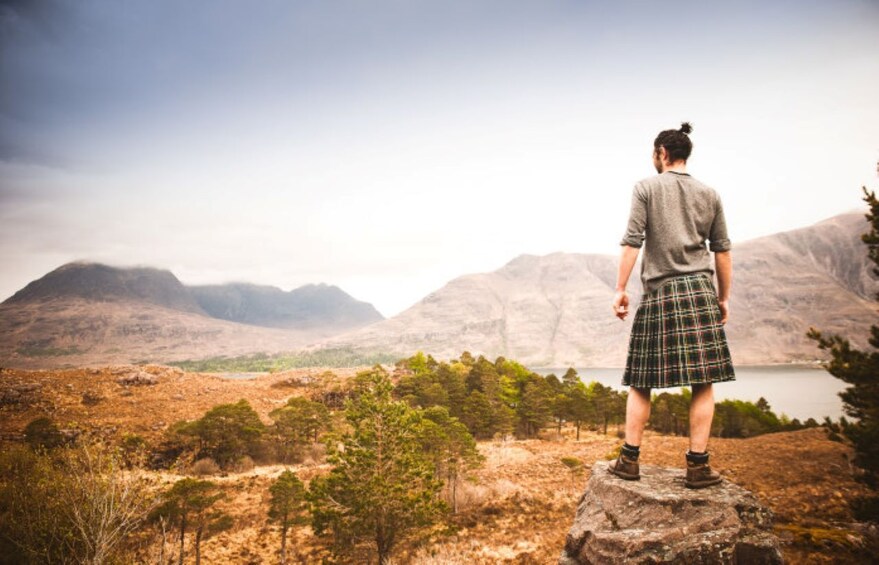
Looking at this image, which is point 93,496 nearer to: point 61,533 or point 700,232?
point 61,533

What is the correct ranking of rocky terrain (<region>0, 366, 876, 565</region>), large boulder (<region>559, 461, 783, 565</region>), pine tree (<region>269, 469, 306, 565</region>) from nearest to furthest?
large boulder (<region>559, 461, 783, 565</region>), rocky terrain (<region>0, 366, 876, 565</region>), pine tree (<region>269, 469, 306, 565</region>)

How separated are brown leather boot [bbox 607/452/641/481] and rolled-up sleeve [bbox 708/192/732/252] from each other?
2.45 metres

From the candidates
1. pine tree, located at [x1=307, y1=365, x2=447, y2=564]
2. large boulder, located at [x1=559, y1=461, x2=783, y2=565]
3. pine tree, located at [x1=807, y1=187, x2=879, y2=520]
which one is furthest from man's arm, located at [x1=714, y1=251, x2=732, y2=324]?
pine tree, located at [x1=307, y1=365, x2=447, y2=564]

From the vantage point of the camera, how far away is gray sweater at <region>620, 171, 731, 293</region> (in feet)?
12.5

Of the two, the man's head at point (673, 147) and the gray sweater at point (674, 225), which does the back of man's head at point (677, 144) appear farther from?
the gray sweater at point (674, 225)

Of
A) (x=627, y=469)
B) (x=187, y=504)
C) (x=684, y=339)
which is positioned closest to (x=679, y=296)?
(x=684, y=339)

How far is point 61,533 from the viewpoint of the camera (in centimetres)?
1368

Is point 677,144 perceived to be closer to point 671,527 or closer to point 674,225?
point 674,225

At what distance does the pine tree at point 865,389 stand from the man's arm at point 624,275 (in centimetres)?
1027

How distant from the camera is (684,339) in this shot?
3727mm

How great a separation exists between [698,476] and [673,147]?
3473 millimetres

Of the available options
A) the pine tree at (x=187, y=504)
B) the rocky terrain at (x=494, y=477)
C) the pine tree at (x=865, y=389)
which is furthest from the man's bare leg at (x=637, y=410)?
the pine tree at (x=187, y=504)

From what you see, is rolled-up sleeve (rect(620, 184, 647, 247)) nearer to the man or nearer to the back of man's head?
the man

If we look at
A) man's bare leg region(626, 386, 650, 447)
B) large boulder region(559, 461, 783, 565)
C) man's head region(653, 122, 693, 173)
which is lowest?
large boulder region(559, 461, 783, 565)
